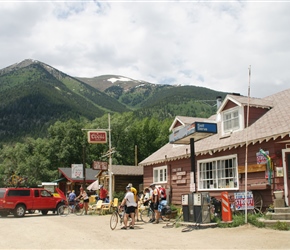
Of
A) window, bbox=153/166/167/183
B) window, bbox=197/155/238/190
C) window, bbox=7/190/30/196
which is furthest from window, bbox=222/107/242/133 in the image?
window, bbox=7/190/30/196

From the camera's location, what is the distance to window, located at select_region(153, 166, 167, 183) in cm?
2408

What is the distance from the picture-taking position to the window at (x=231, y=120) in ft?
60.3

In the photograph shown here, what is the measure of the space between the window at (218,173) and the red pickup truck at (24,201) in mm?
11020

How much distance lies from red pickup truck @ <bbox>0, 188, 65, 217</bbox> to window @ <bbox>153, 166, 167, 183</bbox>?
22.7 ft

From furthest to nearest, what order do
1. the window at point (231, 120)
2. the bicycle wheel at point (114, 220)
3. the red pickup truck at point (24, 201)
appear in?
the red pickup truck at point (24, 201), the window at point (231, 120), the bicycle wheel at point (114, 220)

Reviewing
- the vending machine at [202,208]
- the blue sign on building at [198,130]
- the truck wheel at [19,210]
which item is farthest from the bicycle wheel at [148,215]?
the truck wheel at [19,210]

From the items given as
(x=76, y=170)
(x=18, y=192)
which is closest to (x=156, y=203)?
(x=18, y=192)

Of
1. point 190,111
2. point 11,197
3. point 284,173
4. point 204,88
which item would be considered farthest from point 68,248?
point 204,88

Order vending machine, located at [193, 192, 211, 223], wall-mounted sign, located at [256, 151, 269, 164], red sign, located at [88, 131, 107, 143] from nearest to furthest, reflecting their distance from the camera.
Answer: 1. vending machine, located at [193, 192, 211, 223]
2. wall-mounted sign, located at [256, 151, 269, 164]
3. red sign, located at [88, 131, 107, 143]

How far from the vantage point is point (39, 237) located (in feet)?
40.7

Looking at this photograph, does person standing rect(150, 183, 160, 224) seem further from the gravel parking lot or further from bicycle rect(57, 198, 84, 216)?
bicycle rect(57, 198, 84, 216)

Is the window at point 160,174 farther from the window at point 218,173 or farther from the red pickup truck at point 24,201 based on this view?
the red pickup truck at point 24,201

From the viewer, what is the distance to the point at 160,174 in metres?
24.8

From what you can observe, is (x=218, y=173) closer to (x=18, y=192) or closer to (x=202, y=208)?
(x=202, y=208)
